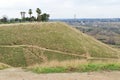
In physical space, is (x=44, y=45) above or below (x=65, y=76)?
below

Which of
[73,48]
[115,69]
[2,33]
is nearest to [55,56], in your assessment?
[73,48]

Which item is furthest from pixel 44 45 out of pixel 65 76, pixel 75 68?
pixel 65 76

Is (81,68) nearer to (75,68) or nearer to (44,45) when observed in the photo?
(75,68)

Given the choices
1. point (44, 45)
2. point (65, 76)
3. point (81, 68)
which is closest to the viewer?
point (65, 76)

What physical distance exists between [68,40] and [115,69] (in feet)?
119

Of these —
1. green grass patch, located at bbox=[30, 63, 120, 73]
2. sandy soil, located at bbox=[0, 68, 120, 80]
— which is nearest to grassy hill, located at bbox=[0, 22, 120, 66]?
green grass patch, located at bbox=[30, 63, 120, 73]

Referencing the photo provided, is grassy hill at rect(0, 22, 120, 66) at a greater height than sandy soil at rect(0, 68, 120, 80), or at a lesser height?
lesser

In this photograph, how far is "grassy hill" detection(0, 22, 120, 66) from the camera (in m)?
40.8

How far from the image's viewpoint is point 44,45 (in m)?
45.8

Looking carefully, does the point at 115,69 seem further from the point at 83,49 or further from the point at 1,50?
the point at 83,49

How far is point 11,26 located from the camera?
51.4m

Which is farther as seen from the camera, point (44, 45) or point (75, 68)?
point (44, 45)

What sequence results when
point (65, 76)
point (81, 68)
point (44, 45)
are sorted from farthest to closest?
1. point (44, 45)
2. point (81, 68)
3. point (65, 76)

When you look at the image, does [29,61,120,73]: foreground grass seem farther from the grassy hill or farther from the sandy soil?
the grassy hill
